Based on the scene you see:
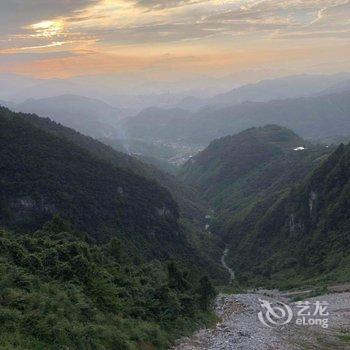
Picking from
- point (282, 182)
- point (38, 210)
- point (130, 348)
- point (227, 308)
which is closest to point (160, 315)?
point (130, 348)

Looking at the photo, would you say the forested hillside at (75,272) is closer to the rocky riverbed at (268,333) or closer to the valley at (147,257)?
the valley at (147,257)

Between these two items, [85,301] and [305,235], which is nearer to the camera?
[85,301]

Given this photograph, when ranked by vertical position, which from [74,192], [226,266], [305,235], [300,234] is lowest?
[226,266]

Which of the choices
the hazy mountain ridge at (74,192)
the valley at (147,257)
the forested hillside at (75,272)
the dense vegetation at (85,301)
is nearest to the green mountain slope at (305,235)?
the valley at (147,257)

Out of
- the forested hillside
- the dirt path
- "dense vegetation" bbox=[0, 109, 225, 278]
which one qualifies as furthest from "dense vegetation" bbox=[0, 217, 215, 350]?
the dirt path

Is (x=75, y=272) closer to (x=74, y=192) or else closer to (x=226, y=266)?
(x=74, y=192)

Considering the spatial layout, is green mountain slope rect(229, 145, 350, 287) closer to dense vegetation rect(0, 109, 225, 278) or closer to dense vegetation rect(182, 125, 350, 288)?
dense vegetation rect(182, 125, 350, 288)

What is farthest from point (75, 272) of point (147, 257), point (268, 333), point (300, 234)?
point (300, 234)

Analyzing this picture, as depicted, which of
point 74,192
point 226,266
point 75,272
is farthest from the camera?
point 226,266
